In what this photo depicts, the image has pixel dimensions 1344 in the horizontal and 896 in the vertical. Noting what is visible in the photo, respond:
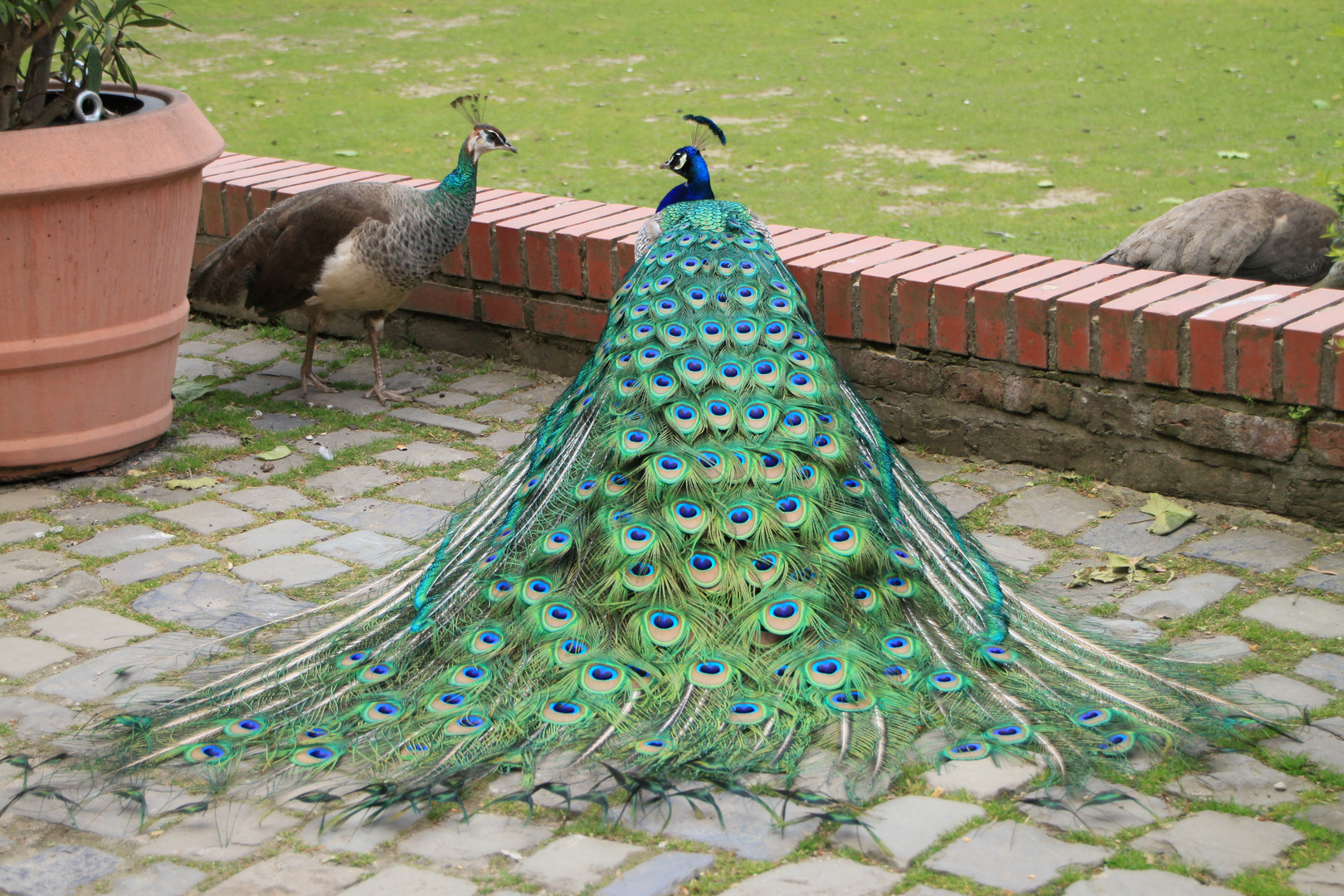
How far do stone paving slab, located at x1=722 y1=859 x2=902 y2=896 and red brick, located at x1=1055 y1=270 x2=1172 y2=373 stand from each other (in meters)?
2.39

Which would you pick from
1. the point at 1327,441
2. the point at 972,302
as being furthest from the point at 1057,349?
the point at 1327,441

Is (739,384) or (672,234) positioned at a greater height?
(672,234)

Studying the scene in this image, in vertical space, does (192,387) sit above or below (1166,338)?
below

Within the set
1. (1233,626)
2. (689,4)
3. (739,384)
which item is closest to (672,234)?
(739,384)

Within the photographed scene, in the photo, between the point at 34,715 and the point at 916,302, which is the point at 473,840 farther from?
the point at 916,302

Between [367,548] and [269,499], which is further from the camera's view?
[269,499]

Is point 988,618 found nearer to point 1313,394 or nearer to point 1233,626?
point 1233,626

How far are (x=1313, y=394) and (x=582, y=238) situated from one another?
109 inches

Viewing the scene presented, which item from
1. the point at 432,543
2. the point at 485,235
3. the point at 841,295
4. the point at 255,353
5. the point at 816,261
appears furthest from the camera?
the point at 255,353

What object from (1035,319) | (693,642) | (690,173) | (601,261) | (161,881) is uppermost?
(690,173)

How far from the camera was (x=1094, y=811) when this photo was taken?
9.23 feet

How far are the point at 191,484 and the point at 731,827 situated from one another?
2.85m

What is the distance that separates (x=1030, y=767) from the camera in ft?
9.64

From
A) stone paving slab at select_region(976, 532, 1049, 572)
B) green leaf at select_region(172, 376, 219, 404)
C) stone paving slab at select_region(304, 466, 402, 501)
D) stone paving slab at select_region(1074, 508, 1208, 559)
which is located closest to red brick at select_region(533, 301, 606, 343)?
stone paving slab at select_region(304, 466, 402, 501)
